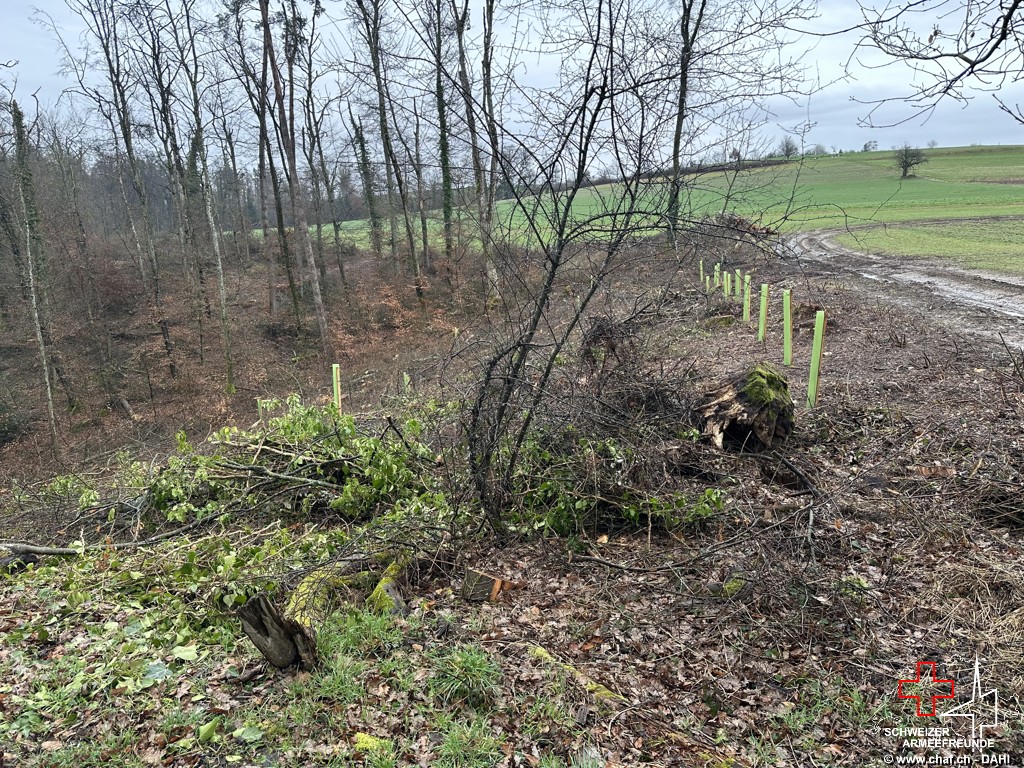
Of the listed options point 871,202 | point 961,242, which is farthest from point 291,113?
point 961,242

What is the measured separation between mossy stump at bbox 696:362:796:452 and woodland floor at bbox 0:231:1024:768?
257 millimetres

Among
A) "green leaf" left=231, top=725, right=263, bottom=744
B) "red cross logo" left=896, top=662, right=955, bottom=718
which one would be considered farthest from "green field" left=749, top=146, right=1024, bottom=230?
"green leaf" left=231, top=725, right=263, bottom=744

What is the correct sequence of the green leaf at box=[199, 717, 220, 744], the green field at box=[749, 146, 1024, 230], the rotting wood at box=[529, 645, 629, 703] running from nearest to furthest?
1. the green leaf at box=[199, 717, 220, 744]
2. the rotting wood at box=[529, 645, 629, 703]
3. the green field at box=[749, 146, 1024, 230]

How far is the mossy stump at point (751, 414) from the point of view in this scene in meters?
6.29

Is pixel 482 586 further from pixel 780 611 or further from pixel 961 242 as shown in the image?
pixel 961 242

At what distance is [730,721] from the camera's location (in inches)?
133

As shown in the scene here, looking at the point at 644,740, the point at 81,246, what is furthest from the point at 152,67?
the point at 644,740

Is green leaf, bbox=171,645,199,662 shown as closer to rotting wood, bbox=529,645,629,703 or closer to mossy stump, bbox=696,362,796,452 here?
rotting wood, bbox=529,645,629,703

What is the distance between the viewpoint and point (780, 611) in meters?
4.12

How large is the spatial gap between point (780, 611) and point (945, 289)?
1434 cm

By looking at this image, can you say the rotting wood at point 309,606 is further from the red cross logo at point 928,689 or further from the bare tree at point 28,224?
the bare tree at point 28,224

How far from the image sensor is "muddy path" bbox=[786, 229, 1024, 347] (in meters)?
11.1

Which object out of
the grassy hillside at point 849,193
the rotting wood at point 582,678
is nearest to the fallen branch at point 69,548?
the rotting wood at point 582,678

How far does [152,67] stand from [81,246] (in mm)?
8294
